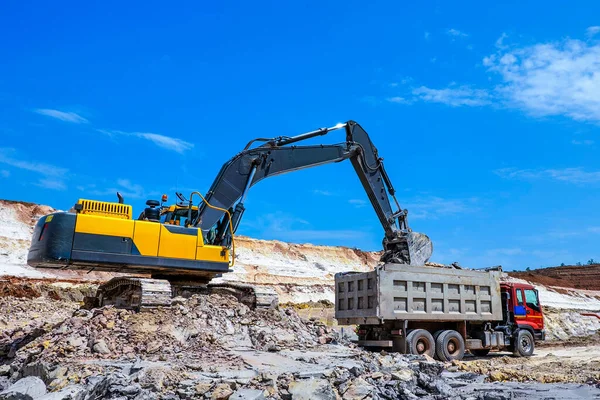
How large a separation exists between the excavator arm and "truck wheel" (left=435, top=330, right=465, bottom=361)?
1.85m

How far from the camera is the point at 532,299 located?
16.0 metres

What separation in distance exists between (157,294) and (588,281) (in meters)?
63.7

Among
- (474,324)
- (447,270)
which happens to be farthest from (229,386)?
(474,324)

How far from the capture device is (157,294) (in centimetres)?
1051

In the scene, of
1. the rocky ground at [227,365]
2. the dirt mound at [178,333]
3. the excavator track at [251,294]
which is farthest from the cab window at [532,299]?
the excavator track at [251,294]

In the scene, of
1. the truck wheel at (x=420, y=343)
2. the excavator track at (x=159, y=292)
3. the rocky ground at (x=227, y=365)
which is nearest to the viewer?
the rocky ground at (x=227, y=365)

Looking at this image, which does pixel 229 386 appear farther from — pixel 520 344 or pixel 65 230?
pixel 520 344

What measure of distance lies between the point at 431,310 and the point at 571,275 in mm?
59697

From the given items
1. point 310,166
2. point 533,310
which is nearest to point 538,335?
point 533,310

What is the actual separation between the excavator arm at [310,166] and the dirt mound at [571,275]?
159ft

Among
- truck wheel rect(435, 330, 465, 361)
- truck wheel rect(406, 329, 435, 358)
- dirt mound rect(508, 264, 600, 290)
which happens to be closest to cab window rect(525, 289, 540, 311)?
truck wheel rect(435, 330, 465, 361)

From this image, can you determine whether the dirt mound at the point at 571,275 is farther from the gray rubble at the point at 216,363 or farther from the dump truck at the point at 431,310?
the gray rubble at the point at 216,363

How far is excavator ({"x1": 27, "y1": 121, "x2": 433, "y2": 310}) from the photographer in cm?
1044

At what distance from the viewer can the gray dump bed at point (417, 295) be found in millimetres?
12625
